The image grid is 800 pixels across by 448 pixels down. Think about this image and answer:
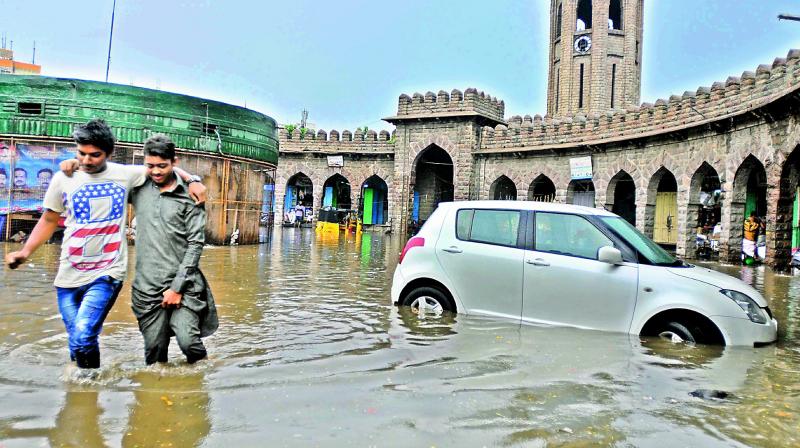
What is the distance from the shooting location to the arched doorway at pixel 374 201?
115ft

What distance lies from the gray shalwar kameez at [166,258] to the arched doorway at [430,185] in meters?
Answer: 28.3

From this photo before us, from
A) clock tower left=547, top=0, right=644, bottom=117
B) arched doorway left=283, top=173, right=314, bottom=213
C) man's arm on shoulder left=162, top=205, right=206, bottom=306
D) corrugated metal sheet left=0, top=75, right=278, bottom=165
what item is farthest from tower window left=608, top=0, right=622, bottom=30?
man's arm on shoulder left=162, top=205, right=206, bottom=306

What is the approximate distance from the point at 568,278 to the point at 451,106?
928 inches

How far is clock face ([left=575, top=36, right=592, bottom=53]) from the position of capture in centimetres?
3622

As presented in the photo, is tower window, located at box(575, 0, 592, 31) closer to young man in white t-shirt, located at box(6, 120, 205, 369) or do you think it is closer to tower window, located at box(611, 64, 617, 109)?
tower window, located at box(611, 64, 617, 109)

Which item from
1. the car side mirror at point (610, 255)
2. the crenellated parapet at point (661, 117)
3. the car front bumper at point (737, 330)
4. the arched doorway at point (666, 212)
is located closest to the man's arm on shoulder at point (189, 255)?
the car side mirror at point (610, 255)

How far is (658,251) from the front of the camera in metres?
5.59

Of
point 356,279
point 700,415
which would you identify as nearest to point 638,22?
point 356,279

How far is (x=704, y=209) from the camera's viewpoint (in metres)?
21.4

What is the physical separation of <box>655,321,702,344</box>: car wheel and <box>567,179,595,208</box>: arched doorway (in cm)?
2002

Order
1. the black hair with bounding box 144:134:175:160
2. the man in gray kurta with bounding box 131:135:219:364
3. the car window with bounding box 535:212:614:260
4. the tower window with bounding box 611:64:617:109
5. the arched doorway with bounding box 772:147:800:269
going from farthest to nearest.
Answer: the tower window with bounding box 611:64:617:109
the arched doorway with bounding box 772:147:800:269
the car window with bounding box 535:212:614:260
the man in gray kurta with bounding box 131:135:219:364
the black hair with bounding box 144:134:175:160

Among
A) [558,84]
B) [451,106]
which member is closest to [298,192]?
[451,106]

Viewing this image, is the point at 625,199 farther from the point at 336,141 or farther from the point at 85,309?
the point at 85,309

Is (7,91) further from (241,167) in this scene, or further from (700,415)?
(700,415)
